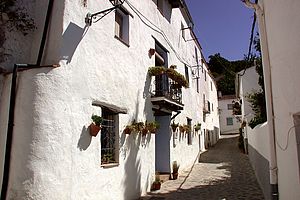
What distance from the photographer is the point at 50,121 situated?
20.3 feet

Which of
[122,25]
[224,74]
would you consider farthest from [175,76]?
[224,74]

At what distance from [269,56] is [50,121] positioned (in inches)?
205

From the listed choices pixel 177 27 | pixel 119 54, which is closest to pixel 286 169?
pixel 119 54

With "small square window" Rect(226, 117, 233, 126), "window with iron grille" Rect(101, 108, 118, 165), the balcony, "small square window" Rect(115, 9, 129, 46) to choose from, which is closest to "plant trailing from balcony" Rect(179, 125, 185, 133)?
the balcony

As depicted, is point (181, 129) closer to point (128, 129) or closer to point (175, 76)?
point (175, 76)

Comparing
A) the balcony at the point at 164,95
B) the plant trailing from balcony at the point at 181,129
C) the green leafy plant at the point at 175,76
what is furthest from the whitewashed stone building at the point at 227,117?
the green leafy plant at the point at 175,76

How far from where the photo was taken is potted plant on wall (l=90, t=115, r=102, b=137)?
7258 millimetres

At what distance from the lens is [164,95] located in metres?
11.8

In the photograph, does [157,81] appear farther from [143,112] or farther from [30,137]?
[30,137]

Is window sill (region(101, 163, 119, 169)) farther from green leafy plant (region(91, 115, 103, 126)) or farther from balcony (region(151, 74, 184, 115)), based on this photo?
balcony (region(151, 74, 184, 115))

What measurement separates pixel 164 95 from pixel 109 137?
3.89 metres

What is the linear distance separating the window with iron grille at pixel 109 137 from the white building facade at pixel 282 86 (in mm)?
4542

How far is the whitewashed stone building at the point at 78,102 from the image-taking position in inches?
236

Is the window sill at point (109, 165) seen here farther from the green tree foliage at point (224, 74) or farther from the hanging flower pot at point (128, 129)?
the green tree foliage at point (224, 74)
